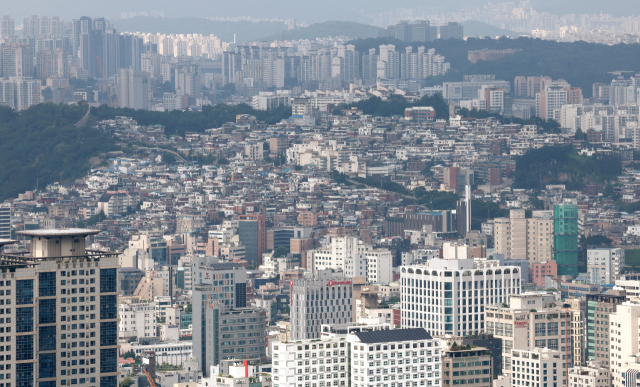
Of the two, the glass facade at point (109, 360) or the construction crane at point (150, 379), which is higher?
the glass facade at point (109, 360)

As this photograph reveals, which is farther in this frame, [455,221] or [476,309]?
[455,221]

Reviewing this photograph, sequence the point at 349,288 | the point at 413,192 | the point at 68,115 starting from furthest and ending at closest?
the point at 68,115 < the point at 413,192 < the point at 349,288

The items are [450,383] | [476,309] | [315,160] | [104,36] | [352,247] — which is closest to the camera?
[450,383]

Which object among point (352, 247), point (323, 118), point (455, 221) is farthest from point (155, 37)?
point (352, 247)

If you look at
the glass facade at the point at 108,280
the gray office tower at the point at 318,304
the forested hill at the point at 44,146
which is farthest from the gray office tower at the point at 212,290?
the forested hill at the point at 44,146

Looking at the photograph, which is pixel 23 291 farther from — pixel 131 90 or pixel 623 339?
pixel 131 90

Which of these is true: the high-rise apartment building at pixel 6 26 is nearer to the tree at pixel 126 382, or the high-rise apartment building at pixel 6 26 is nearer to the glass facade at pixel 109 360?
the tree at pixel 126 382

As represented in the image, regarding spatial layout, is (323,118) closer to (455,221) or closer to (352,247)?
(455,221)
